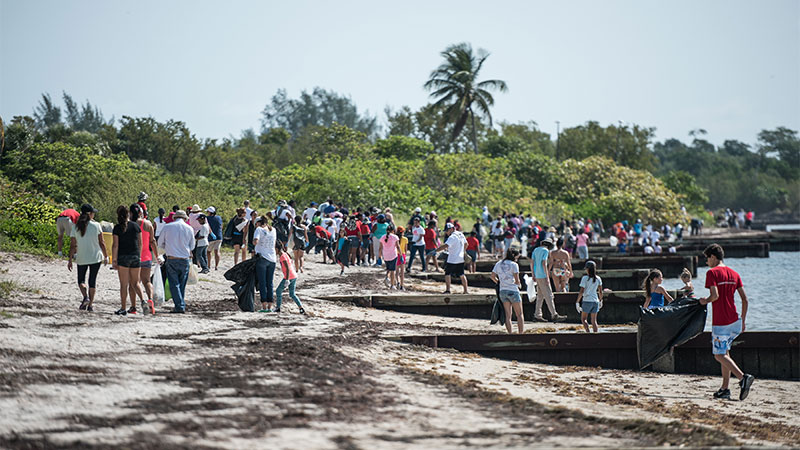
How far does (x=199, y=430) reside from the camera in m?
6.91

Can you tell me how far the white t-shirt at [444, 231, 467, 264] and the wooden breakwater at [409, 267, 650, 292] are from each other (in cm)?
508

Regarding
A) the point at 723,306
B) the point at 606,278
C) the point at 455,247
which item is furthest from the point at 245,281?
the point at 606,278

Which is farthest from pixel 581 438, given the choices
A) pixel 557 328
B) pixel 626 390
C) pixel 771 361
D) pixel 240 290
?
pixel 557 328

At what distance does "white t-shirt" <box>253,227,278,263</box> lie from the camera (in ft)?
47.3

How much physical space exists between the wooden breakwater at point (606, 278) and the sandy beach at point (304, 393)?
10564 mm

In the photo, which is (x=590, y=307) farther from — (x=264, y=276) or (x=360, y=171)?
(x=360, y=171)

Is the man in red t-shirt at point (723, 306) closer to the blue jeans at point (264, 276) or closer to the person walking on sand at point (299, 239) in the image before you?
the blue jeans at point (264, 276)

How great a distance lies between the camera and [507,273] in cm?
1445

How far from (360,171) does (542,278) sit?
85.2ft

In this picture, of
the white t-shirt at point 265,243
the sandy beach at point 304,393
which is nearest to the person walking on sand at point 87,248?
the sandy beach at point 304,393

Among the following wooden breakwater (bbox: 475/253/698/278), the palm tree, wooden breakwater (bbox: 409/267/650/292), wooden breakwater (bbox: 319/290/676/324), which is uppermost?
the palm tree

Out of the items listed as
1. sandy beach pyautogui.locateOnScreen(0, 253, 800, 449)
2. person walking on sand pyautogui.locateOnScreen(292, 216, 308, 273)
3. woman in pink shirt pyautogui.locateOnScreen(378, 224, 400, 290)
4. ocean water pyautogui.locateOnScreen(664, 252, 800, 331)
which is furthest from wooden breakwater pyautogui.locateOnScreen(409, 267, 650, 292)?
sandy beach pyautogui.locateOnScreen(0, 253, 800, 449)

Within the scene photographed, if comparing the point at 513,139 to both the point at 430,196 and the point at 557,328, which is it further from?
Answer: the point at 557,328

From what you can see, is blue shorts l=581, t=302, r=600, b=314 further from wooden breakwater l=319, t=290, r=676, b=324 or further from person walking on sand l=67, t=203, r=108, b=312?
person walking on sand l=67, t=203, r=108, b=312
